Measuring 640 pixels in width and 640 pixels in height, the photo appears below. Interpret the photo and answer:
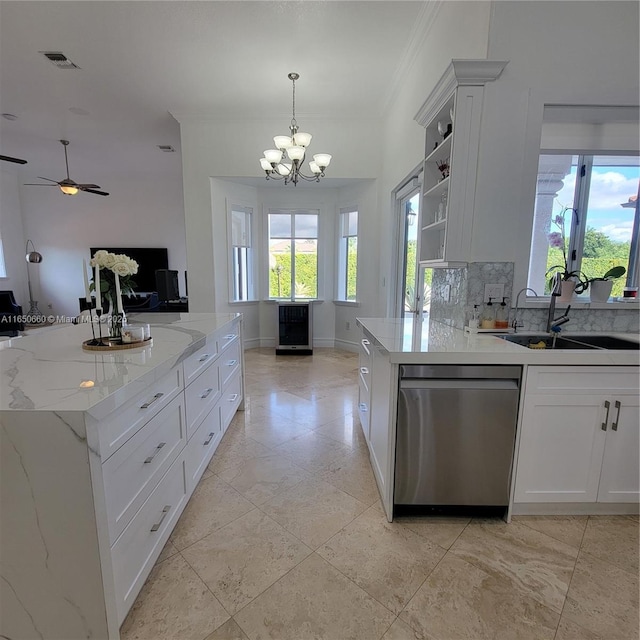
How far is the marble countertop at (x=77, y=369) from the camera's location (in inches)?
39.7

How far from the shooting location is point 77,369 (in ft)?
4.35

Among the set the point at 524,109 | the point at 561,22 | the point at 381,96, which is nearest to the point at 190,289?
the point at 381,96

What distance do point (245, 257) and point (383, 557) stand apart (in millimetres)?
4696

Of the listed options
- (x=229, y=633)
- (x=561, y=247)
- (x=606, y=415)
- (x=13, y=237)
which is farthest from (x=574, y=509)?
(x=13, y=237)

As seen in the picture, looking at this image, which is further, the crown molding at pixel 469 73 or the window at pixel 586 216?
the window at pixel 586 216

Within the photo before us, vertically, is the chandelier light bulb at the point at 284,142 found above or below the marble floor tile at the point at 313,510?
above

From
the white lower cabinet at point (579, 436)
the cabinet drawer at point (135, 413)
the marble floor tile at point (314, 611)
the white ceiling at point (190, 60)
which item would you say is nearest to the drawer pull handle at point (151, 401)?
the cabinet drawer at point (135, 413)

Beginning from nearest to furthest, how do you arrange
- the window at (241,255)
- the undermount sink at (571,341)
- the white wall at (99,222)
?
the undermount sink at (571,341), the window at (241,255), the white wall at (99,222)

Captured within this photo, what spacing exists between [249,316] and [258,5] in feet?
12.8

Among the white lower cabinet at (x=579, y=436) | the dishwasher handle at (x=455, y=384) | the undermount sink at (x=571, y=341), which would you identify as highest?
the undermount sink at (x=571, y=341)

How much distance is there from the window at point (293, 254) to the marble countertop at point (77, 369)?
3.63 metres

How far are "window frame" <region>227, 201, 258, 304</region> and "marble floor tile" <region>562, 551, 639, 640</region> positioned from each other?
15.6 feet

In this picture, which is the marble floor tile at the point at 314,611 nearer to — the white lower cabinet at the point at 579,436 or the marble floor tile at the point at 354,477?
the marble floor tile at the point at 354,477

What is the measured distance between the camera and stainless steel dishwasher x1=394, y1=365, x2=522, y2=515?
1.63 metres
